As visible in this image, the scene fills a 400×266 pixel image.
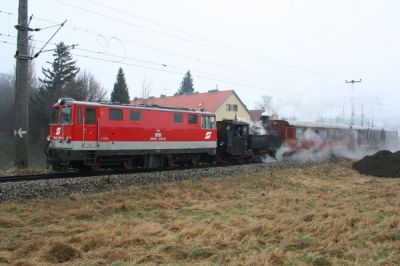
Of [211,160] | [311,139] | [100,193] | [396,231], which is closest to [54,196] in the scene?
[100,193]

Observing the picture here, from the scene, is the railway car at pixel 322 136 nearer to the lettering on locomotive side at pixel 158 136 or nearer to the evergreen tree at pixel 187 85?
the lettering on locomotive side at pixel 158 136

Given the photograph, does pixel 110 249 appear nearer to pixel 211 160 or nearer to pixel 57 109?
pixel 57 109

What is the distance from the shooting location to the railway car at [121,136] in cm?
1510

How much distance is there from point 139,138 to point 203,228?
965 centimetres

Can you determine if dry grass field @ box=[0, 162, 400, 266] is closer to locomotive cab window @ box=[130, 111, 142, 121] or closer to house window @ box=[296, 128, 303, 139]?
locomotive cab window @ box=[130, 111, 142, 121]

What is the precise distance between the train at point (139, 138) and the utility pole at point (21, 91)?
147 cm

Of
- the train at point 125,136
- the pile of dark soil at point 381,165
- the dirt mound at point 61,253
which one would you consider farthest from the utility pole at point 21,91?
the pile of dark soil at point 381,165

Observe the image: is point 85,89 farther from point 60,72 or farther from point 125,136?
Answer: point 125,136

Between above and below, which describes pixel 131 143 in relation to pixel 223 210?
above

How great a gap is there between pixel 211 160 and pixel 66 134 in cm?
984

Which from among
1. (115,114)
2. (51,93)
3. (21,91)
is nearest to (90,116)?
(115,114)

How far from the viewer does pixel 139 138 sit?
1711 centimetres

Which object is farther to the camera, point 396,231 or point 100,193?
point 100,193

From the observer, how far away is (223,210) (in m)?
10.5
